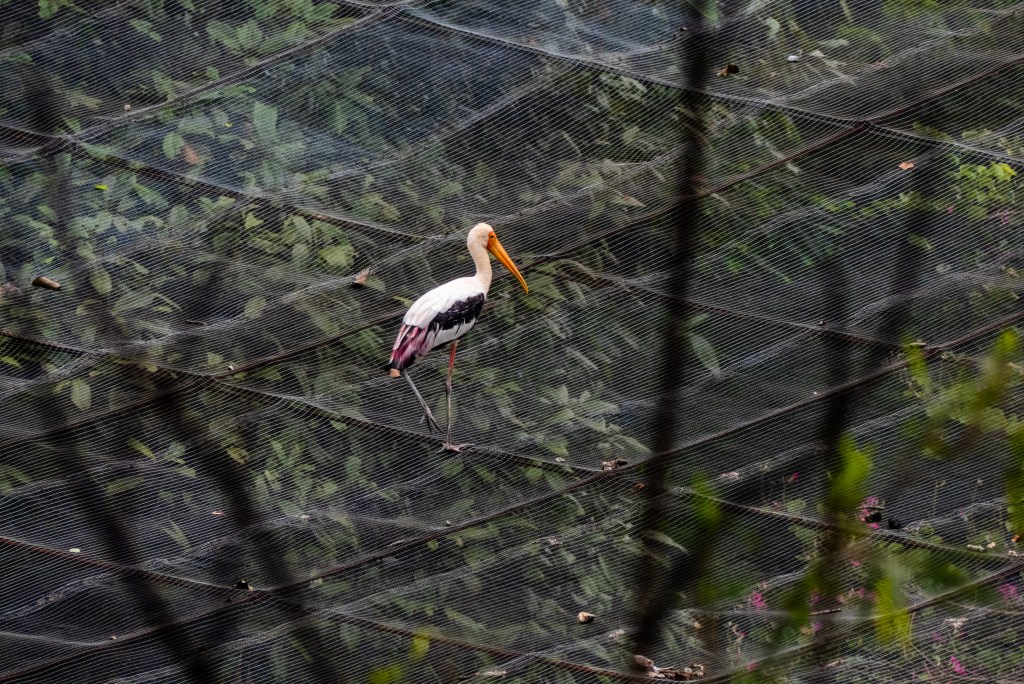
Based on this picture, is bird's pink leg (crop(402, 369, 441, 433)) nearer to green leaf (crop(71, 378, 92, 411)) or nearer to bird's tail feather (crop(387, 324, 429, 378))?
bird's tail feather (crop(387, 324, 429, 378))

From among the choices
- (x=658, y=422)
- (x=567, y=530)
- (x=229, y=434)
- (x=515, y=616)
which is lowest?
(x=515, y=616)

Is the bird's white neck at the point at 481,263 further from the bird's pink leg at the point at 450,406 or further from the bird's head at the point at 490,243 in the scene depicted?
the bird's pink leg at the point at 450,406

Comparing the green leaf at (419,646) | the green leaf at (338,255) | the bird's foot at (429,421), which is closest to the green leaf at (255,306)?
the green leaf at (338,255)

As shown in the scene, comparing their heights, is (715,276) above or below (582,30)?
below

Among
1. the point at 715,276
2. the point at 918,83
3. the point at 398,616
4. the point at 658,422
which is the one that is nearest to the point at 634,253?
the point at 715,276

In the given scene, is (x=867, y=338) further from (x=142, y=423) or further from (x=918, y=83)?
(x=142, y=423)

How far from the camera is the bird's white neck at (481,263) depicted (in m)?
2.36

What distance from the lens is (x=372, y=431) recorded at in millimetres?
2400

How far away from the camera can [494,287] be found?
2.42 m

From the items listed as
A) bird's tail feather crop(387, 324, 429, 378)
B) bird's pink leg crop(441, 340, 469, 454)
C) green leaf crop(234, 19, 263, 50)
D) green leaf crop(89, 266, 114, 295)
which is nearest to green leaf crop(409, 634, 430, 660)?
bird's pink leg crop(441, 340, 469, 454)

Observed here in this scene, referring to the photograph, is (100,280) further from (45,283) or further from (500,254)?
(500,254)

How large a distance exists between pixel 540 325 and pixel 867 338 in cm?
60

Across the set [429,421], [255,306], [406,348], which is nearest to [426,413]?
[429,421]

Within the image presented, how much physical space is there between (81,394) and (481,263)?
30.2 inches
